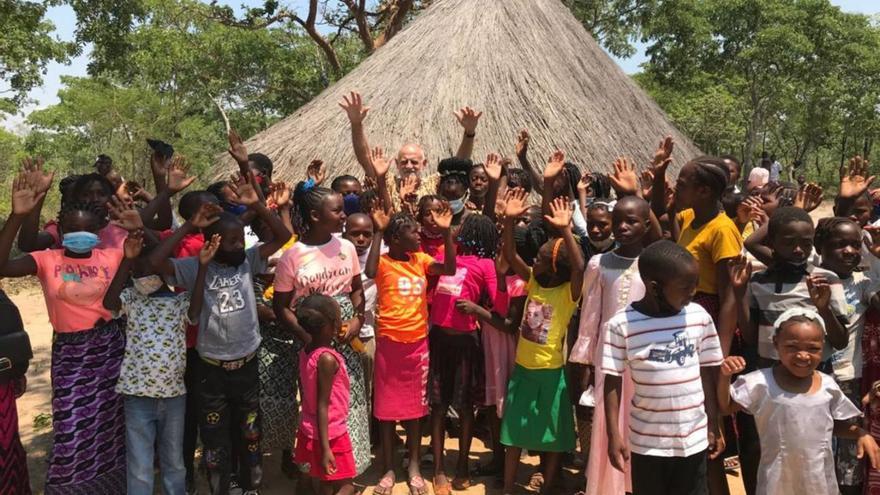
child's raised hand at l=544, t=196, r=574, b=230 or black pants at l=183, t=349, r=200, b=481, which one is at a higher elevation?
child's raised hand at l=544, t=196, r=574, b=230

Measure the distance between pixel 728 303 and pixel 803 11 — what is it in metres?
22.7

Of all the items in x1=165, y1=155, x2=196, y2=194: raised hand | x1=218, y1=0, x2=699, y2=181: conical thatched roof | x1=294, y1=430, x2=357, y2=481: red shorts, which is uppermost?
x1=218, y1=0, x2=699, y2=181: conical thatched roof

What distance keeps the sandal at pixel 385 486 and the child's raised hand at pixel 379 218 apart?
4.69 ft

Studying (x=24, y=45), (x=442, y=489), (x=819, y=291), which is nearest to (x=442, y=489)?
(x=442, y=489)

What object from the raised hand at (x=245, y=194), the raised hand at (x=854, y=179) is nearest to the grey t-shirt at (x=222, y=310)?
the raised hand at (x=245, y=194)

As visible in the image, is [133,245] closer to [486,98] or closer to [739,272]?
[739,272]

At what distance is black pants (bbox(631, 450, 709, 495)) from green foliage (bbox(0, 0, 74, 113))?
8.46m

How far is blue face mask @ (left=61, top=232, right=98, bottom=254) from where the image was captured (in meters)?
3.06

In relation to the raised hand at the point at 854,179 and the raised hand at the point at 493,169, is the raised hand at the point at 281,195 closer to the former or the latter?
the raised hand at the point at 493,169

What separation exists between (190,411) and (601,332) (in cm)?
234

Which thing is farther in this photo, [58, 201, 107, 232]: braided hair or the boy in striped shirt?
[58, 201, 107, 232]: braided hair

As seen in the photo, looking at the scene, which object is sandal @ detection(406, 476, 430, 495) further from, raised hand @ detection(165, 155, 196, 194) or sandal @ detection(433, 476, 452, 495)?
raised hand @ detection(165, 155, 196, 194)

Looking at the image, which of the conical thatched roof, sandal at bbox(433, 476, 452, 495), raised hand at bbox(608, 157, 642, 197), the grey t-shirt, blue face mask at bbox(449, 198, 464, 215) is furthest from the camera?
the conical thatched roof

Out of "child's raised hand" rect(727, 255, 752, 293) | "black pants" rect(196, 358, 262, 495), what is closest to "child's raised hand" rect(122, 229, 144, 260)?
"black pants" rect(196, 358, 262, 495)
